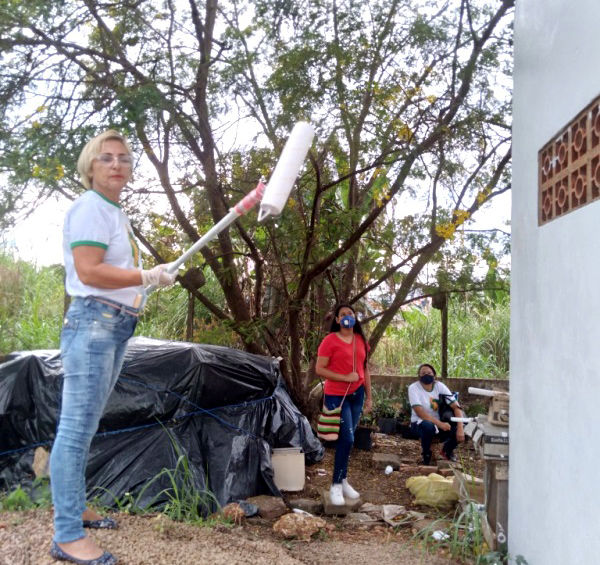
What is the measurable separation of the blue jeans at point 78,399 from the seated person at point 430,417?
15.7ft

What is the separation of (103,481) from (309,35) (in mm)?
3987

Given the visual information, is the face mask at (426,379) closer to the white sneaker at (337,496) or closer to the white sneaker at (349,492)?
the white sneaker at (349,492)

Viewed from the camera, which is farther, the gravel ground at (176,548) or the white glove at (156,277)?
the gravel ground at (176,548)

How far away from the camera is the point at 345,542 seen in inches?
201

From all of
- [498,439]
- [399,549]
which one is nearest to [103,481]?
[399,549]

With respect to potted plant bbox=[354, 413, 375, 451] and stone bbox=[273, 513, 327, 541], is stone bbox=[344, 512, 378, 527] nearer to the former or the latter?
stone bbox=[273, 513, 327, 541]

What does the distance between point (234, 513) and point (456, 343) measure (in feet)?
21.7

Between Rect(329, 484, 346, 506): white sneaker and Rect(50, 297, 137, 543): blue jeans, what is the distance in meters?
2.94

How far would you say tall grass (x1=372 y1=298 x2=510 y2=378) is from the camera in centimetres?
1065

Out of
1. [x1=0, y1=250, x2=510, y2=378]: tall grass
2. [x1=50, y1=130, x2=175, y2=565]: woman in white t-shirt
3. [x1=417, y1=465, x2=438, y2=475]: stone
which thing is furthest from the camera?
[x1=0, y1=250, x2=510, y2=378]: tall grass

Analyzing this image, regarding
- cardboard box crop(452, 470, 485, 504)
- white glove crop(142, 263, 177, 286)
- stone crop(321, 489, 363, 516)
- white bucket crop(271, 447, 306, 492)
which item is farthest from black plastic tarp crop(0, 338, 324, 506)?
white glove crop(142, 263, 177, 286)

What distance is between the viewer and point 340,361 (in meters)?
6.44

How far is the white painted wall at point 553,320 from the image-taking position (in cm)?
275

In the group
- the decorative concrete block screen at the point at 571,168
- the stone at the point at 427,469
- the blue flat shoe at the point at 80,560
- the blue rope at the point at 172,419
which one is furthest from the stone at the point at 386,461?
the blue flat shoe at the point at 80,560
